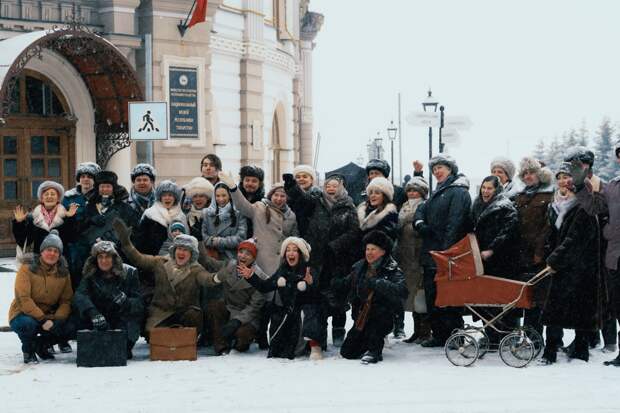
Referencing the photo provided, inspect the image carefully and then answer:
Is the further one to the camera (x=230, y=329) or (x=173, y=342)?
(x=230, y=329)

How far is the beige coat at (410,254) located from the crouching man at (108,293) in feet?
8.67

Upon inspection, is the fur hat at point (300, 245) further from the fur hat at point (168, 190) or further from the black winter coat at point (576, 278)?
the black winter coat at point (576, 278)

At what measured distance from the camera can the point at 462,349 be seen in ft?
30.4

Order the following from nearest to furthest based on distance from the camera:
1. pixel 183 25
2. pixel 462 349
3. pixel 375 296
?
pixel 462 349 → pixel 375 296 → pixel 183 25

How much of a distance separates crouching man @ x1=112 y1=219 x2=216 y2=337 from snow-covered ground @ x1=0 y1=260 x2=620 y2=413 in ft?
1.30

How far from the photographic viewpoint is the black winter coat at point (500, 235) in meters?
Answer: 9.66

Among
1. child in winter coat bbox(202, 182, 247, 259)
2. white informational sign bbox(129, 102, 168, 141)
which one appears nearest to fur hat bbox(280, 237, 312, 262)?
child in winter coat bbox(202, 182, 247, 259)

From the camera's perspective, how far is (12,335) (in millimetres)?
10992

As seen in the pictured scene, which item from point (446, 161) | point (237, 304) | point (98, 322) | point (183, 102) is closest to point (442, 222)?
point (446, 161)

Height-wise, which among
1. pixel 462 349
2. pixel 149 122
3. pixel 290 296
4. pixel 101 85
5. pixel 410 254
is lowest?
pixel 462 349

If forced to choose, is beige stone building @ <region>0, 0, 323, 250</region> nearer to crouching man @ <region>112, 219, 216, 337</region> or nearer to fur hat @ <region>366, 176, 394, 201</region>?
crouching man @ <region>112, 219, 216, 337</region>

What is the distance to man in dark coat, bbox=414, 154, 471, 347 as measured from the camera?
989 cm

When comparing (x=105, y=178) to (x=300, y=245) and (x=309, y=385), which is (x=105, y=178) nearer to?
(x=300, y=245)

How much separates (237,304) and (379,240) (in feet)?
5.05
